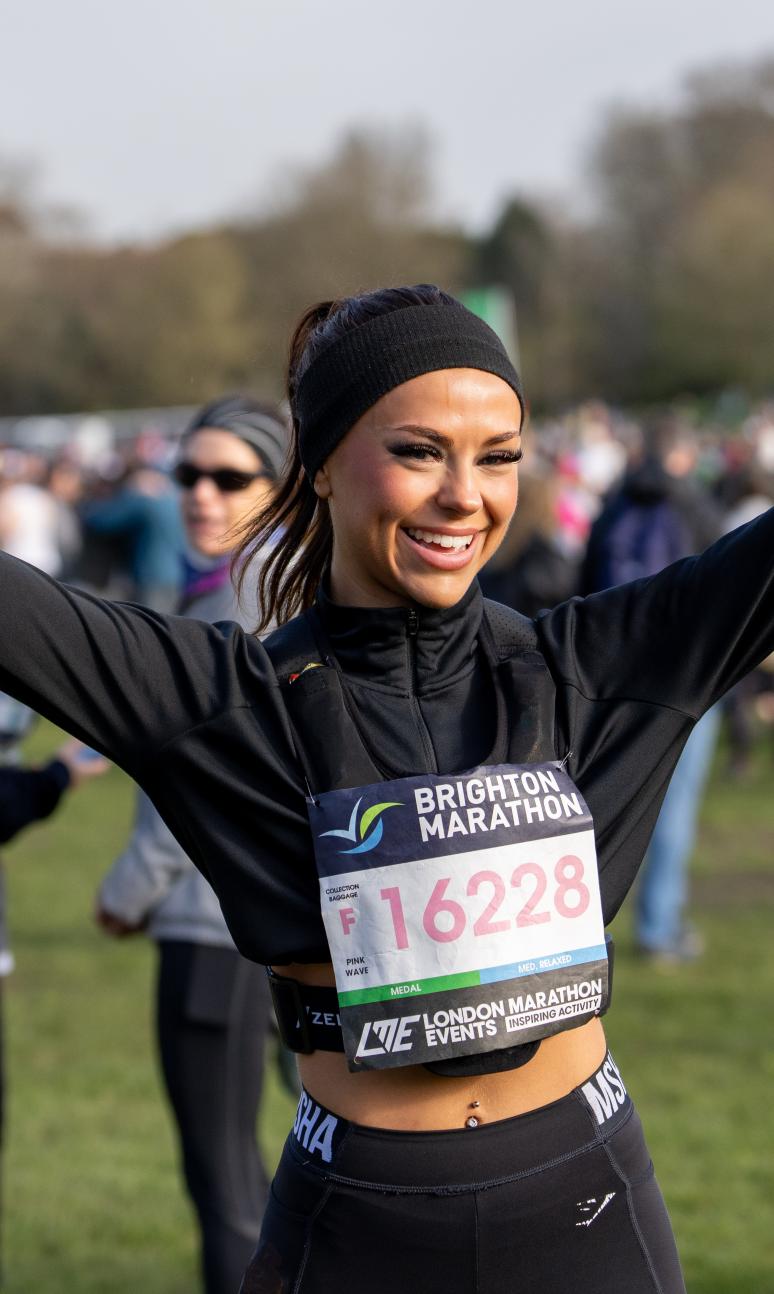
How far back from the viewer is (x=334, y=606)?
2.31 meters

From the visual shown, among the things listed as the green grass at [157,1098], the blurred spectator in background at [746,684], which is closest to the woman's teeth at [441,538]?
the green grass at [157,1098]

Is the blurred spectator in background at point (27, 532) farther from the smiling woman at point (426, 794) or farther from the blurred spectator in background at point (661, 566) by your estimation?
the blurred spectator in background at point (661, 566)

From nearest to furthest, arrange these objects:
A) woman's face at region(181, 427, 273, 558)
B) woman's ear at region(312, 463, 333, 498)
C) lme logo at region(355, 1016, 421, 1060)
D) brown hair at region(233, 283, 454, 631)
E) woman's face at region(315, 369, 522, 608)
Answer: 1. lme logo at region(355, 1016, 421, 1060)
2. woman's face at region(315, 369, 522, 608)
3. woman's ear at region(312, 463, 333, 498)
4. brown hair at region(233, 283, 454, 631)
5. woman's face at region(181, 427, 273, 558)

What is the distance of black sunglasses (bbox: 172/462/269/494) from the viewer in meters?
4.00

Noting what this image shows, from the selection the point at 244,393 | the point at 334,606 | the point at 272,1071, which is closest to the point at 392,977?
the point at 334,606

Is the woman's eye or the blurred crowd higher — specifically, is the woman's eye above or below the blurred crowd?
below

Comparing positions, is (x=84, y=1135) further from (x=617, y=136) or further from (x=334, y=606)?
(x=617, y=136)

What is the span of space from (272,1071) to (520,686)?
188 inches

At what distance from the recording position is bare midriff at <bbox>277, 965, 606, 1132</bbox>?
83.1 inches

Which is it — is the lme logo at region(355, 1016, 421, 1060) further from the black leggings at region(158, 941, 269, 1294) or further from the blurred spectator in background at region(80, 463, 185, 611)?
the blurred spectator in background at region(80, 463, 185, 611)

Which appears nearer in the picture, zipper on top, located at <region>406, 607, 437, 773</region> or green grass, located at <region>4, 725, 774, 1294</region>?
zipper on top, located at <region>406, 607, 437, 773</region>

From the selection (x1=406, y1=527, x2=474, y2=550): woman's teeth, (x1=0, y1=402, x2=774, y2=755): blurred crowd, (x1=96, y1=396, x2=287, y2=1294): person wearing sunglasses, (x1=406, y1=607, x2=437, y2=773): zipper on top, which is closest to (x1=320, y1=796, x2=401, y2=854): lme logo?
(x1=406, y1=607, x2=437, y2=773): zipper on top

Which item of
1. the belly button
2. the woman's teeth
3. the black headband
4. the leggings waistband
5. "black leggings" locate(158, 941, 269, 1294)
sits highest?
the black headband

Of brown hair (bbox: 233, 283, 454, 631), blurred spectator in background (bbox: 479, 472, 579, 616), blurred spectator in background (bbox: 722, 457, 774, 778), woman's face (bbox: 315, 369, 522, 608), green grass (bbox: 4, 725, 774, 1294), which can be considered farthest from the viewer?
blurred spectator in background (bbox: 722, 457, 774, 778)
